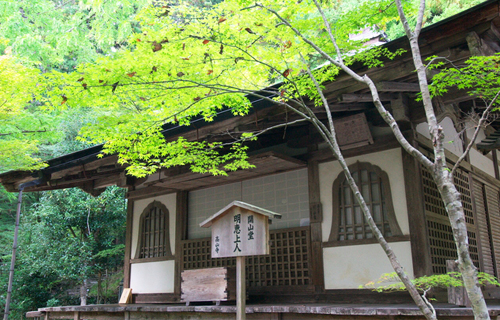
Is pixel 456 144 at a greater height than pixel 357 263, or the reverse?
pixel 456 144

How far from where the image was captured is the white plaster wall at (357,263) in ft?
21.7

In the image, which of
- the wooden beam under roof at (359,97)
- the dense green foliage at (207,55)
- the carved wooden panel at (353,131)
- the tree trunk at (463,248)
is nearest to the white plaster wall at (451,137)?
the carved wooden panel at (353,131)

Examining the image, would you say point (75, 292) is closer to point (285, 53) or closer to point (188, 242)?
point (188, 242)

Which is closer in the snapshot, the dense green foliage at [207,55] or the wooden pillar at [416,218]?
the dense green foliage at [207,55]

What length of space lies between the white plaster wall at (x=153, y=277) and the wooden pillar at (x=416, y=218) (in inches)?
215

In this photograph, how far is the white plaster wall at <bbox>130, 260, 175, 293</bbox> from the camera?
9766mm

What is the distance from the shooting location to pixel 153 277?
1010 centimetres

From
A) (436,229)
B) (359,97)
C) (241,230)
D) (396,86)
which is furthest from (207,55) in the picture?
(436,229)

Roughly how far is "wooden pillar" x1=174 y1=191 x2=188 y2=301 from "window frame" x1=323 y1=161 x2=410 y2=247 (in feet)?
11.9

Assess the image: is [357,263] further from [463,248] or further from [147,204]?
[147,204]

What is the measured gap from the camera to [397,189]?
689 centimetres

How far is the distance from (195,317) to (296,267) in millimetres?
1982

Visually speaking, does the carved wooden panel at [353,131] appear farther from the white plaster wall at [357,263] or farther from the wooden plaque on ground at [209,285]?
the wooden plaque on ground at [209,285]

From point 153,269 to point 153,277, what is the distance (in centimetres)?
18
